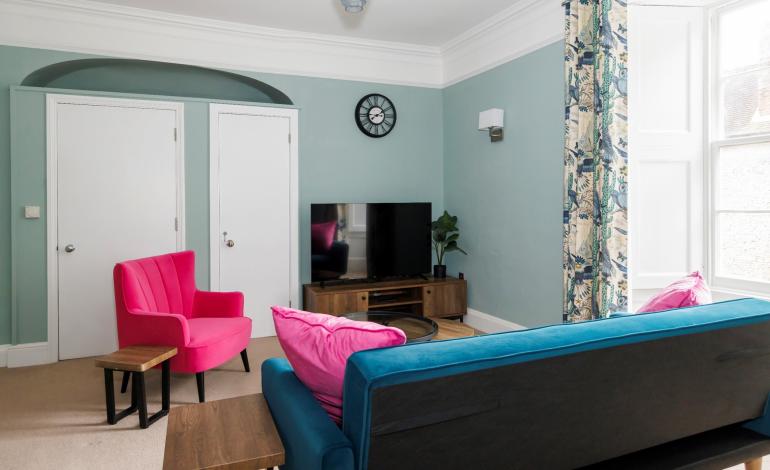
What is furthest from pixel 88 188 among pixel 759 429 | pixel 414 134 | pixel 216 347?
pixel 759 429

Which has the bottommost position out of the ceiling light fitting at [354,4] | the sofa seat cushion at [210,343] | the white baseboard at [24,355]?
the white baseboard at [24,355]

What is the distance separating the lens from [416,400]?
113 cm

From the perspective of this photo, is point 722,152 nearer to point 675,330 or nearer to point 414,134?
point 675,330

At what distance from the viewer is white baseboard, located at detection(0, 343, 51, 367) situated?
3.84 metres

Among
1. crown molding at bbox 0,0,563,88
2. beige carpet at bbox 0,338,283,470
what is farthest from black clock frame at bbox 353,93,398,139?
beige carpet at bbox 0,338,283,470

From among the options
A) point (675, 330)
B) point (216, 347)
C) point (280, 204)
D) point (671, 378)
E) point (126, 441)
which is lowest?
point (126, 441)

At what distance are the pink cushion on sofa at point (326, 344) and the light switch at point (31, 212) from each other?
3.37 metres

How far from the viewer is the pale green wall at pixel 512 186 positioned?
3.87 m

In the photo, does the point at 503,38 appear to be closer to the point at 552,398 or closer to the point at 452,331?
the point at 452,331

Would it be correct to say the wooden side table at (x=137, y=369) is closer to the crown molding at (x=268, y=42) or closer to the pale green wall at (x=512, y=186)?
the crown molding at (x=268, y=42)

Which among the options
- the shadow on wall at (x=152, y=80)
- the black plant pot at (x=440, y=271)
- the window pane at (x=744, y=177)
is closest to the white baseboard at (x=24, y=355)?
the shadow on wall at (x=152, y=80)

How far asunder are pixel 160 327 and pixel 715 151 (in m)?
3.58

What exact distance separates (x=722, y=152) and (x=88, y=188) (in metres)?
4.59

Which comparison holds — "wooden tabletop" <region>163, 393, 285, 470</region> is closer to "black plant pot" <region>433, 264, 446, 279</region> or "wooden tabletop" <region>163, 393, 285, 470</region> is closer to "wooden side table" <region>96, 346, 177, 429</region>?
"wooden side table" <region>96, 346, 177, 429</region>
